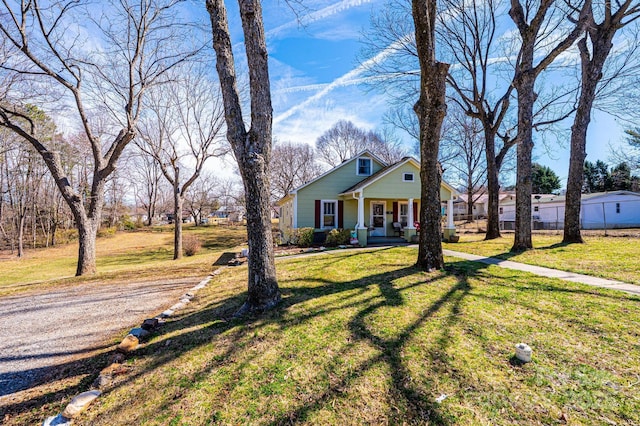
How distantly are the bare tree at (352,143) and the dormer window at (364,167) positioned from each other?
16952mm

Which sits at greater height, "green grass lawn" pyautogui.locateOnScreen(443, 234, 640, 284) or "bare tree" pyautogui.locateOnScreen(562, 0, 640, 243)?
"bare tree" pyautogui.locateOnScreen(562, 0, 640, 243)

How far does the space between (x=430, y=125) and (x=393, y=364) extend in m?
5.06

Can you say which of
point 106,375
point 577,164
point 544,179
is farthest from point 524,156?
point 544,179

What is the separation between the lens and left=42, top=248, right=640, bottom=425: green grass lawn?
214 cm

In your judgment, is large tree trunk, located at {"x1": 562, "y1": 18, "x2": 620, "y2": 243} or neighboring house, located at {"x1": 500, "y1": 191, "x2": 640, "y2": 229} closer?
large tree trunk, located at {"x1": 562, "y1": 18, "x2": 620, "y2": 243}

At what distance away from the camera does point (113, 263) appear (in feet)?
52.4

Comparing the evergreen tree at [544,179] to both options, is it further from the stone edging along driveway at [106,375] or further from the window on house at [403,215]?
the stone edging along driveway at [106,375]

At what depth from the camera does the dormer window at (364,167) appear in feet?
52.0

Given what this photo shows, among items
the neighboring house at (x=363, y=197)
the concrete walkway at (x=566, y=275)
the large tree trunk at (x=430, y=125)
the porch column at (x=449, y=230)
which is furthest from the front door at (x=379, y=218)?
the large tree trunk at (x=430, y=125)

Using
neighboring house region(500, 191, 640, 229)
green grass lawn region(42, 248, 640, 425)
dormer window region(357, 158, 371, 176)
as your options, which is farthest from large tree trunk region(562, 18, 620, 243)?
neighboring house region(500, 191, 640, 229)

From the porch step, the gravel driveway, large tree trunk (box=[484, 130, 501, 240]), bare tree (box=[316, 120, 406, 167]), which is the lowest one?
the gravel driveway

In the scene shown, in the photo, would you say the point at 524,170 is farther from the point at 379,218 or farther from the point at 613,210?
the point at 613,210

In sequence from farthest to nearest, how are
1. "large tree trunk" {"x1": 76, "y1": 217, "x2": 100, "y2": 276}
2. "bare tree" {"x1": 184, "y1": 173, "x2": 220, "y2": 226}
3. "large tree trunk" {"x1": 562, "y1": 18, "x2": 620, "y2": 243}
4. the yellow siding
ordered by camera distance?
1. "bare tree" {"x1": 184, "y1": 173, "x2": 220, "y2": 226}
2. the yellow siding
3. "large tree trunk" {"x1": 562, "y1": 18, "x2": 620, "y2": 243}
4. "large tree trunk" {"x1": 76, "y1": 217, "x2": 100, "y2": 276}

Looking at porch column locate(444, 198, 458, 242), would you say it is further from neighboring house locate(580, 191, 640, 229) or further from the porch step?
neighboring house locate(580, 191, 640, 229)
